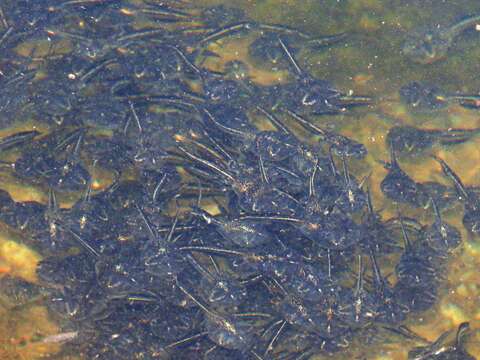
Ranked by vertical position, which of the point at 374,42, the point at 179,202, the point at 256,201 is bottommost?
the point at 179,202

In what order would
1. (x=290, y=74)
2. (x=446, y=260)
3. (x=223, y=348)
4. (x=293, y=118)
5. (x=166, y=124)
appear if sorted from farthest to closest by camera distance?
(x=290, y=74)
(x=293, y=118)
(x=166, y=124)
(x=446, y=260)
(x=223, y=348)

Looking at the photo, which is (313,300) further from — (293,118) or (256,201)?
(293,118)

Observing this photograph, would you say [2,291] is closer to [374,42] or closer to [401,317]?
[401,317]

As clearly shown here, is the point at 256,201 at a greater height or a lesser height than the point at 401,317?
greater

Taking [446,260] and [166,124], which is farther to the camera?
[166,124]

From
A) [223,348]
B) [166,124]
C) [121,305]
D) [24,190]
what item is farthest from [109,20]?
[223,348]

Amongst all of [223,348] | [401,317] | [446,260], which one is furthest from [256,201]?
[446,260]

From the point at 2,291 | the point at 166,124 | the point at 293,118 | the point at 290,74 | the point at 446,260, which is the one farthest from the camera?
the point at 290,74
